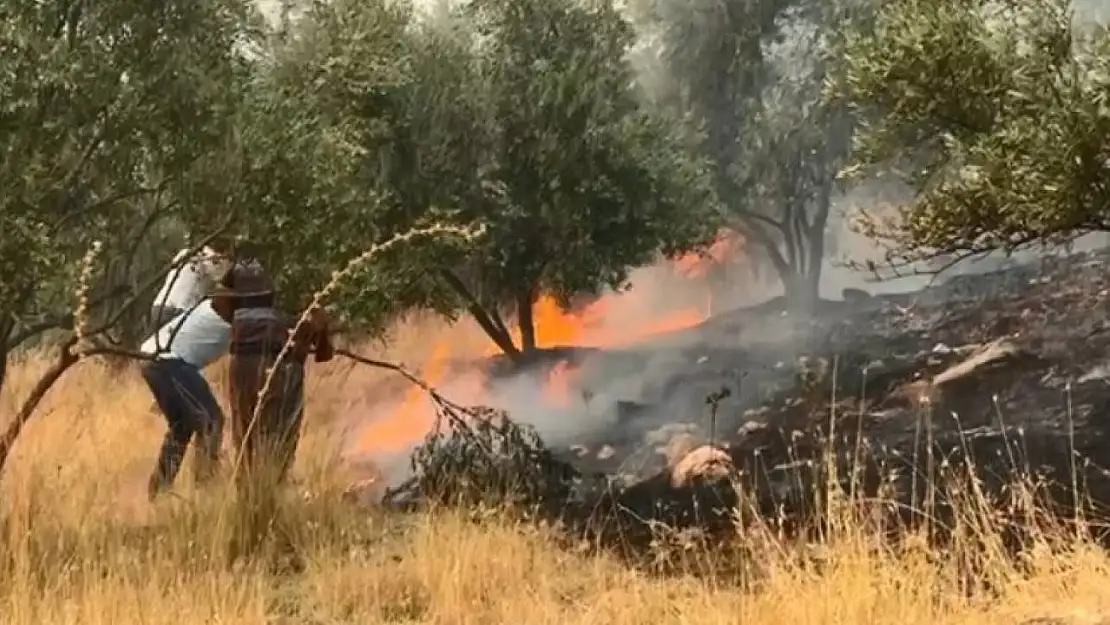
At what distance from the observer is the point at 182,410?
19.2 ft

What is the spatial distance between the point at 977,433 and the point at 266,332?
349cm

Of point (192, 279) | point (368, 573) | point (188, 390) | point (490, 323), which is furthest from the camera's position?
point (490, 323)

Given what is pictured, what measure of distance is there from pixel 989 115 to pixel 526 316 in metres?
3.88

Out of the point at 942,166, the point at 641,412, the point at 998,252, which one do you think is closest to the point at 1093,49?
the point at 942,166

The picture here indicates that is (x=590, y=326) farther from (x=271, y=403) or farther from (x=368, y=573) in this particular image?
(x=368, y=573)

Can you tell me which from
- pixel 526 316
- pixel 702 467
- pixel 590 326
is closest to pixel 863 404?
pixel 702 467

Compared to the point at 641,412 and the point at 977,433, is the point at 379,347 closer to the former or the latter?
the point at 641,412

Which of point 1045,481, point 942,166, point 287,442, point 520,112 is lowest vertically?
point 1045,481

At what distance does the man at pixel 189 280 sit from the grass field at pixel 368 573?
698mm

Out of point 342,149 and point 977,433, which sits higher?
point 342,149

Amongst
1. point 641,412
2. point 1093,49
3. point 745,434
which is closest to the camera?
point 1093,49

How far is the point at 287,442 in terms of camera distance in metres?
5.59

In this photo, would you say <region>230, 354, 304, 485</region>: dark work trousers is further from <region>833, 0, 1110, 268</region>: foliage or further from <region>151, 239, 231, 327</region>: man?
<region>833, 0, 1110, 268</region>: foliage

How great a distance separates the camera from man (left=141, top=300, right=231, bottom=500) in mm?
5512
